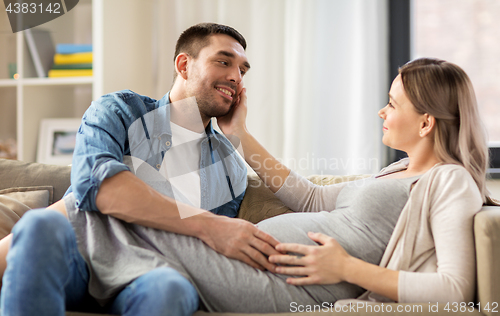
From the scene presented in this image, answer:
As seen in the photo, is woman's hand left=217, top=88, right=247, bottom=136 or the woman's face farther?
woman's hand left=217, top=88, right=247, bottom=136

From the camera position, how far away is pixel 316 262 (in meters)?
1.00

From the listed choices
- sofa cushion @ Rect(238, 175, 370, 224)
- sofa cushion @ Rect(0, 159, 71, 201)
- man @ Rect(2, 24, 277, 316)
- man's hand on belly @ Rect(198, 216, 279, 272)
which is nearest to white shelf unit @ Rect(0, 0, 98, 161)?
sofa cushion @ Rect(0, 159, 71, 201)

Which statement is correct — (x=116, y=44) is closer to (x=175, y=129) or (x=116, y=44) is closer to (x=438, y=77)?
(x=175, y=129)

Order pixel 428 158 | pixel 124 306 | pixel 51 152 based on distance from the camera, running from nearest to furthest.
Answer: pixel 124 306, pixel 428 158, pixel 51 152

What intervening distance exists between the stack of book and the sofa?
0.88 m

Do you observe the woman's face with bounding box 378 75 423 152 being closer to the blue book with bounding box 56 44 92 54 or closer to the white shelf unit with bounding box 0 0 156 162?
the white shelf unit with bounding box 0 0 156 162

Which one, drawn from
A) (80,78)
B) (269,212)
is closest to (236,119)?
(269,212)

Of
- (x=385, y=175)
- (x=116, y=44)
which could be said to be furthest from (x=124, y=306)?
(x=116, y=44)

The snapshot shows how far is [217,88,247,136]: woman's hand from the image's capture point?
4.96 feet

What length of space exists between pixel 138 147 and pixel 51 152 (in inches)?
51.9

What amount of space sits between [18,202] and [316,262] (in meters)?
1.08

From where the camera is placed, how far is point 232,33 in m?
1.53

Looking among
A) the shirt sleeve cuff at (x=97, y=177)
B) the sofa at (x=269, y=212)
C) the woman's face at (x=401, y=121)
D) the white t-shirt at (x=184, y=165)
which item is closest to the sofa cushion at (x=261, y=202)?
the sofa at (x=269, y=212)

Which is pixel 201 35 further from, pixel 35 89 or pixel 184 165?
pixel 35 89
